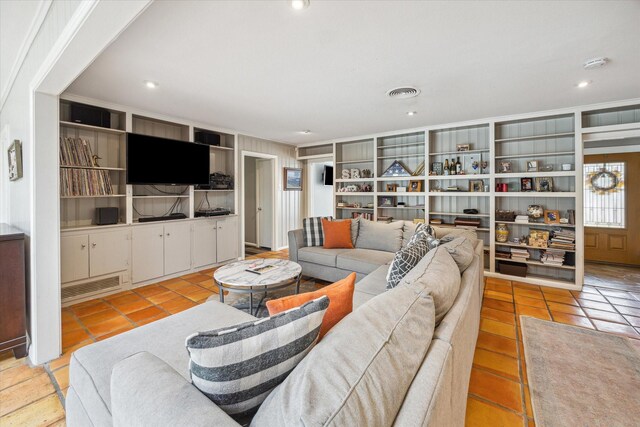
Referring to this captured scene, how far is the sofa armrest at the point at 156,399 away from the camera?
708 millimetres

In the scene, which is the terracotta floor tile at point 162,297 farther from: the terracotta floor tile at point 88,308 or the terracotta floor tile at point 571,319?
the terracotta floor tile at point 571,319

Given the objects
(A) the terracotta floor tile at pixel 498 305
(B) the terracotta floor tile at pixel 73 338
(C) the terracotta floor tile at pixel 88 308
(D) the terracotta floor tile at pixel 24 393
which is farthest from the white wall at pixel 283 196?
(D) the terracotta floor tile at pixel 24 393

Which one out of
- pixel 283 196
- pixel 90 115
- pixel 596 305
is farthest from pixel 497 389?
pixel 283 196

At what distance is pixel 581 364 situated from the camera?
6.90 ft

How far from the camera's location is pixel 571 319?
2.84 metres

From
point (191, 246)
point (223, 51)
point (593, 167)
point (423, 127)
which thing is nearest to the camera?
point (223, 51)

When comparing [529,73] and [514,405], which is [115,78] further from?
[514,405]

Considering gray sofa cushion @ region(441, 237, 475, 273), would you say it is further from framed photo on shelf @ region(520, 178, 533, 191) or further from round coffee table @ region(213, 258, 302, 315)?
framed photo on shelf @ region(520, 178, 533, 191)

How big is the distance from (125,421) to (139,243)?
11.7 ft

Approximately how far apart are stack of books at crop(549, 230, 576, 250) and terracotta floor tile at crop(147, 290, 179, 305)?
5013mm

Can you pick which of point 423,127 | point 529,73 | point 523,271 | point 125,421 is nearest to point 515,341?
point 523,271

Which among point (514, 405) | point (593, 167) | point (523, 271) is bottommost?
point (514, 405)

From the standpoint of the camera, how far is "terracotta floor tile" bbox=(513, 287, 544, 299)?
137 inches

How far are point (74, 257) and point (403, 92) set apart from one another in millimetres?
4158
